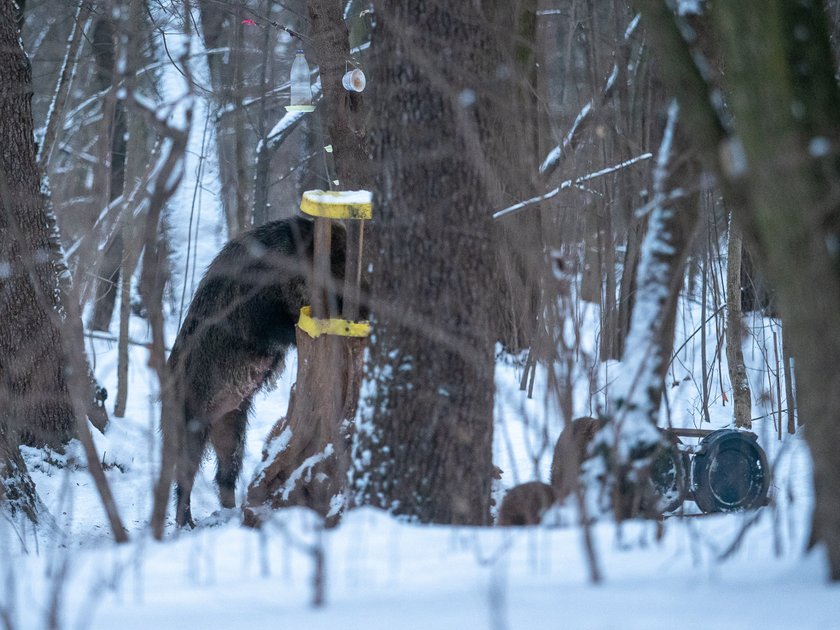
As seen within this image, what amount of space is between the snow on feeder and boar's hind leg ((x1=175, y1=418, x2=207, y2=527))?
3.04 meters

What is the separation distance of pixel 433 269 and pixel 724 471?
236 cm

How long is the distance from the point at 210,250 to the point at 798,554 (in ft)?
43.6

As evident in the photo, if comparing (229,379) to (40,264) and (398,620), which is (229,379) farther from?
(398,620)

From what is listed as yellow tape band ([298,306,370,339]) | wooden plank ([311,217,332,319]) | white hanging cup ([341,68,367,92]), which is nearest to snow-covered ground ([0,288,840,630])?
yellow tape band ([298,306,370,339])

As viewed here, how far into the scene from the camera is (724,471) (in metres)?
5.32

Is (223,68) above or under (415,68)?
above

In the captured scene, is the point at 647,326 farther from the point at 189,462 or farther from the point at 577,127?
the point at 577,127

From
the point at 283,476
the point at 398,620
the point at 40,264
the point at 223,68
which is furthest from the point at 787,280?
the point at 223,68

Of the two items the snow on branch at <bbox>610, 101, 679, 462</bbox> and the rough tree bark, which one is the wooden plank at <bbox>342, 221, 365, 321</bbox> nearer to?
the snow on branch at <bbox>610, 101, 679, 462</bbox>

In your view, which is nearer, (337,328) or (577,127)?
(337,328)

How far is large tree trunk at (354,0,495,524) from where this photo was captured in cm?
379

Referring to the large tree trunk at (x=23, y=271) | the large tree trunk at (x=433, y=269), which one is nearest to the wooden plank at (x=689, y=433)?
the large tree trunk at (x=433, y=269)

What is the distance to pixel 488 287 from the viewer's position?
3846 millimetres

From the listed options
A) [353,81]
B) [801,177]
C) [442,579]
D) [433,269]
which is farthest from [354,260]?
[801,177]
